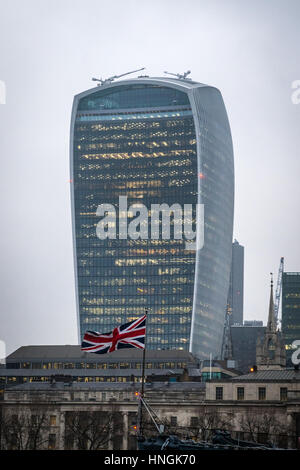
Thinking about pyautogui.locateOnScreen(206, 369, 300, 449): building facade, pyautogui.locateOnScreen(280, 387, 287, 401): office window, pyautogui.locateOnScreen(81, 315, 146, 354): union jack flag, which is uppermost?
pyautogui.locateOnScreen(81, 315, 146, 354): union jack flag

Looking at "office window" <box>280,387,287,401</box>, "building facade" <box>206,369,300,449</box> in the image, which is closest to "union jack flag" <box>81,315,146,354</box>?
"building facade" <box>206,369,300,449</box>

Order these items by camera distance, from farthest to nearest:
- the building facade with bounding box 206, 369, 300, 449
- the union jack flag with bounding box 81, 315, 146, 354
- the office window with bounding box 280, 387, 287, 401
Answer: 1. the office window with bounding box 280, 387, 287, 401
2. the building facade with bounding box 206, 369, 300, 449
3. the union jack flag with bounding box 81, 315, 146, 354

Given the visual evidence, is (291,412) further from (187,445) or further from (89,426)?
(187,445)

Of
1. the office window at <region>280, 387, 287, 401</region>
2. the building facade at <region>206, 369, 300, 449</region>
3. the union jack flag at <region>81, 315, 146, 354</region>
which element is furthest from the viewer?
the office window at <region>280, 387, 287, 401</region>

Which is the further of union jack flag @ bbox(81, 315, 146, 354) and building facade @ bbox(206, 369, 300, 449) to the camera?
building facade @ bbox(206, 369, 300, 449)

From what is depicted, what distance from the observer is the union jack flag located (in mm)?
133375

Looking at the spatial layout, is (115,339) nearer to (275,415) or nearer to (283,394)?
(275,415)

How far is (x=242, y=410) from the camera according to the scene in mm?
199500

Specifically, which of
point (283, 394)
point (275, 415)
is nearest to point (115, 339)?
point (275, 415)

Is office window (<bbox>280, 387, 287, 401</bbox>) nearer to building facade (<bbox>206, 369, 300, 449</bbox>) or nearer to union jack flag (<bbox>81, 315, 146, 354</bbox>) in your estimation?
building facade (<bbox>206, 369, 300, 449</bbox>)

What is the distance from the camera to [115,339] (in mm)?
134250

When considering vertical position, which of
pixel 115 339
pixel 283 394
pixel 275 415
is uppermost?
pixel 115 339
